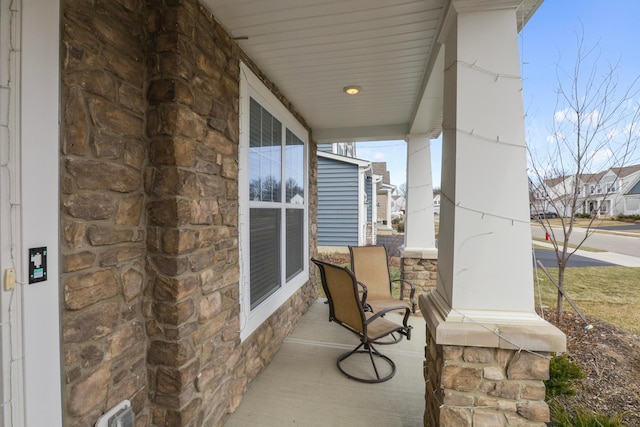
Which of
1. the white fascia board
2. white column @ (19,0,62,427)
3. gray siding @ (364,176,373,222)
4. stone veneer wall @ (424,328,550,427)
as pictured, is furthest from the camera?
gray siding @ (364,176,373,222)

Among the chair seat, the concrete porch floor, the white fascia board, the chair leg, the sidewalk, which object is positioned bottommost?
the concrete porch floor

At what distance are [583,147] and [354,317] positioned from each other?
3199 millimetres

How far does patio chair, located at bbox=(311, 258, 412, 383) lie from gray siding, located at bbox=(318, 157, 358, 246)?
5558mm

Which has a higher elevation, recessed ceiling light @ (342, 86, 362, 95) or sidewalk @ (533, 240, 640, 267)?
recessed ceiling light @ (342, 86, 362, 95)

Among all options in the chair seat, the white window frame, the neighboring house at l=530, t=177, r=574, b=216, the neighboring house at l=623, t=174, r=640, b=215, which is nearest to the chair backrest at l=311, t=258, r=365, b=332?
the chair seat

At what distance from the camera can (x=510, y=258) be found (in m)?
1.52

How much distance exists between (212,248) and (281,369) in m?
1.58

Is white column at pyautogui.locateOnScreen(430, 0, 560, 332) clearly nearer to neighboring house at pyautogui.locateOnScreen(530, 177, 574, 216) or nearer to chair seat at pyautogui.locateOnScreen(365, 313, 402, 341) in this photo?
chair seat at pyautogui.locateOnScreen(365, 313, 402, 341)

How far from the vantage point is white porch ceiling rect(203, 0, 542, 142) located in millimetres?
1810

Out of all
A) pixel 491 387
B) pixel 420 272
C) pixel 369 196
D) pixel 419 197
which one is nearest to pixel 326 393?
pixel 491 387

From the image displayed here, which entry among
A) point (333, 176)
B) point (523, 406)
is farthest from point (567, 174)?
point (333, 176)

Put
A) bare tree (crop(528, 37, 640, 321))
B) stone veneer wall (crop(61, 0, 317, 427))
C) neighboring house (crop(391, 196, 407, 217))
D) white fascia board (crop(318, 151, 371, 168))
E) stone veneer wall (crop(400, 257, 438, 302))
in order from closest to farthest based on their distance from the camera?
stone veneer wall (crop(61, 0, 317, 427)), bare tree (crop(528, 37, 640, 321)), stone veneer wall (crop(400, 257, 438, 302)), white fascia board (crop(318, 151, 371, 168)), neighboring house (crop(391, 196, 407, 217))

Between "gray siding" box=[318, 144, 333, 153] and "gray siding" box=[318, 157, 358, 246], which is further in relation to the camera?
"gray siding" box=[318, 144, 333, 153]

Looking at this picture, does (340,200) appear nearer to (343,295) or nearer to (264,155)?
(264,155)
